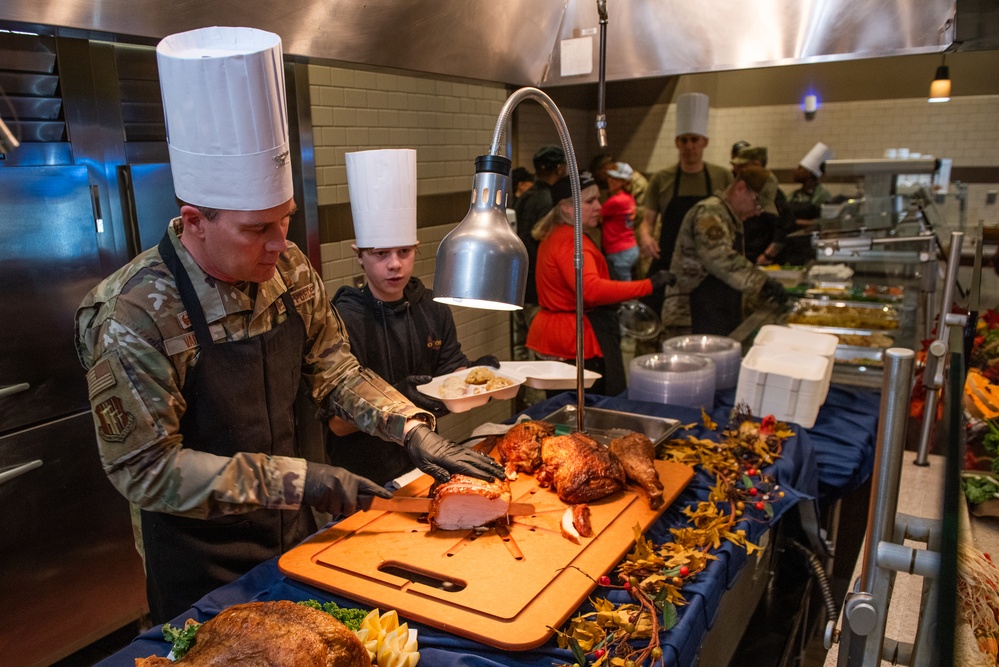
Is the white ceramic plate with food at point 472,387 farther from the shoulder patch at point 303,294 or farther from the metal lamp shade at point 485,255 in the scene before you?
the metal lamp shade at point 485,255

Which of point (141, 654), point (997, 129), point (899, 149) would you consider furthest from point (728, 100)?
point (141, 654)

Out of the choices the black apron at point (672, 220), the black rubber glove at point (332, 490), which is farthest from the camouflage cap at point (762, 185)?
the black rubber glove at point (332, 490)

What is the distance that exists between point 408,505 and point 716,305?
372cm

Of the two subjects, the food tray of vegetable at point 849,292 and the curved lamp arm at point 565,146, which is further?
the food tray of vegetable at point 849,292

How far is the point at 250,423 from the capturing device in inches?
81.0

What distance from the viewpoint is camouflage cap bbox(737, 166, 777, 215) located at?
5449 mm

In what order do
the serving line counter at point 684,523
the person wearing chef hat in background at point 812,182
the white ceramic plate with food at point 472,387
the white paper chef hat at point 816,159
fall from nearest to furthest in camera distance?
the serving line counter at point 684,523 < the white ceramic plate with food at point 472,387 < the person wearing chef hat in background at point 812,182 < the white paper chef hat at point 816,159

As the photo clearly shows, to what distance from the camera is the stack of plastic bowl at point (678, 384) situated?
3176mm

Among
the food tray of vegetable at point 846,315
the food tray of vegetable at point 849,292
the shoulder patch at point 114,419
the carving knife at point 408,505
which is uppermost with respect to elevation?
the shoulder patch at point 114,419

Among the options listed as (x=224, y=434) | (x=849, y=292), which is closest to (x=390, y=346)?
(x=224, y=434)

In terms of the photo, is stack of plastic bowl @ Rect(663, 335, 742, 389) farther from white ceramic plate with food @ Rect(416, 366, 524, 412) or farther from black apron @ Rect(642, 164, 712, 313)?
black apron @ Rect(642, 164, 712, 313)

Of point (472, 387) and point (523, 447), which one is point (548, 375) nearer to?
point (472, 387)

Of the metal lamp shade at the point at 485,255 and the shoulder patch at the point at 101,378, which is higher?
the metal lamp shade at the point at 485,255

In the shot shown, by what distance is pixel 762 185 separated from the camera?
5.61m
